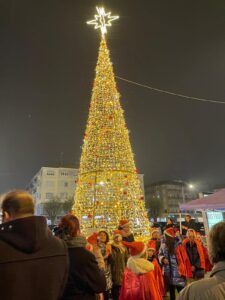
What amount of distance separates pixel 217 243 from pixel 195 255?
4047 millimetres

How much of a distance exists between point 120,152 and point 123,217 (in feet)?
7.45

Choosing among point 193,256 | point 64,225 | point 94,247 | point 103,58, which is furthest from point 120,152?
point 64,225

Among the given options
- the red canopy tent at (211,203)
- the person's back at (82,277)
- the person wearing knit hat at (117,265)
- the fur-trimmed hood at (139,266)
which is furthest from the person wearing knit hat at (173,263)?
the person's back at (82,277)

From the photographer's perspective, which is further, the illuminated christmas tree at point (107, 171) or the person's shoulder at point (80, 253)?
the illuminated christmas tree at point (107, 171)

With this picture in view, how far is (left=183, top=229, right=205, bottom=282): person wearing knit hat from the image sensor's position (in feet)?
16.8

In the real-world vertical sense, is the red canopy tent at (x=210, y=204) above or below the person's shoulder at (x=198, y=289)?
above

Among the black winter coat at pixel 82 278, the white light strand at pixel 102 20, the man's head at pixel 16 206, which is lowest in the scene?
the black winter coat at pixel 82 278

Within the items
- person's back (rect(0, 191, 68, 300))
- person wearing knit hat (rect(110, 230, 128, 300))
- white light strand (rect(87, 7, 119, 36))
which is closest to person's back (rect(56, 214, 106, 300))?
person's back (rect(0, 191, 68, 300))

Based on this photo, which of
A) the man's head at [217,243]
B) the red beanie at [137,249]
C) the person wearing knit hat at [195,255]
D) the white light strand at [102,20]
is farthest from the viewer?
the white light strand at [102,20]

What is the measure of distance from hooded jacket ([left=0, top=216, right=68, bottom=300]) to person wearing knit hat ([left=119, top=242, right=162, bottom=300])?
2.37m

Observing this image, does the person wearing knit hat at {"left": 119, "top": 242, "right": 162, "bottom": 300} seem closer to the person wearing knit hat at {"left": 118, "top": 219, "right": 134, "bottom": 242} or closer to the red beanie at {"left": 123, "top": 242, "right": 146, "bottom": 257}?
the red beanie at {"left": 123, "top": 242, "right": 146, "bottom": 257}

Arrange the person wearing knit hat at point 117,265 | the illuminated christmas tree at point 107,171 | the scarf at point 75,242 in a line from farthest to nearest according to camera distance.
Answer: the illuminated christmas tree at point 107,171 < the person wearing knit hat at point 117,265 < the scarf at point 75,242

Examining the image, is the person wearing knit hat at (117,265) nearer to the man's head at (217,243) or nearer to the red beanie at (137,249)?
the red beanie at (137,249)

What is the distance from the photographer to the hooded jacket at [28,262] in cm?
152
